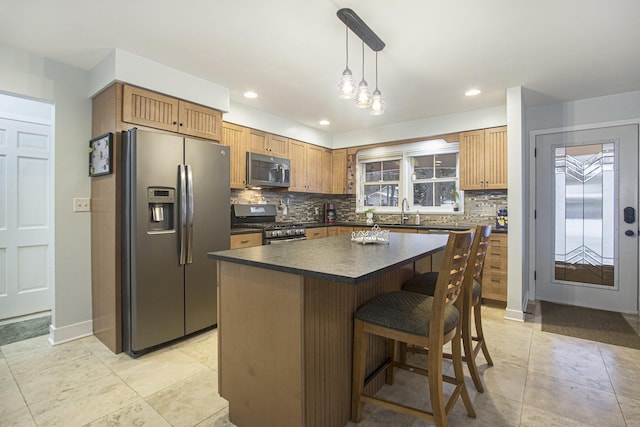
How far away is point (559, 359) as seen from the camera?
7.95 feet

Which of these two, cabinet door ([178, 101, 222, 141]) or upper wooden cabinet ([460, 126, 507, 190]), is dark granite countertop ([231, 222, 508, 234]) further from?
cabinet door ([178, 101, 222, 141])

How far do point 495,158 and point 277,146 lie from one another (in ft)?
9.30

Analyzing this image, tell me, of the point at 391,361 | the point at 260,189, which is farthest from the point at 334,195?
the point at 391,361

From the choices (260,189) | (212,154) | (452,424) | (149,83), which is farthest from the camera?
(260,189)

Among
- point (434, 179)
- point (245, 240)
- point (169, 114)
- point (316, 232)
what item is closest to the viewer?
point (169, 114)

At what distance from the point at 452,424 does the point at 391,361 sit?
465 millimetres

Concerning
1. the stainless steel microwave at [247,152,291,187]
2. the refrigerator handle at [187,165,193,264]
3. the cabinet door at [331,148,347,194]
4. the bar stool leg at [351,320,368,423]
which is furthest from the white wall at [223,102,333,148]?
the bar stool leg at [351,320,368,423]

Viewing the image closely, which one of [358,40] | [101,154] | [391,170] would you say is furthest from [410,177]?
[101,154]

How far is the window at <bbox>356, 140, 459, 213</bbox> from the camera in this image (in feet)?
15.2

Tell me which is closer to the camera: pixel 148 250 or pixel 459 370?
pixel 459 370

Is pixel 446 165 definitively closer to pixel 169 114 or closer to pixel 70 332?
pixel 169 114

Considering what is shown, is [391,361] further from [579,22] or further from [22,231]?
[22,231]

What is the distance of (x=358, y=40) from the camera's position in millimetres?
2428

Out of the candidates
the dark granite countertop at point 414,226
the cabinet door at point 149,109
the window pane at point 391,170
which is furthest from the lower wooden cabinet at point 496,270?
the cabinet door at point 149,109
